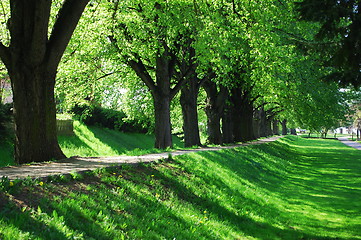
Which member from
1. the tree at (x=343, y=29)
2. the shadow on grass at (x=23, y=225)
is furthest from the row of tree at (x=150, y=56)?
the shadow on grass at (x=23, y=225)

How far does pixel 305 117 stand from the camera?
30641mm

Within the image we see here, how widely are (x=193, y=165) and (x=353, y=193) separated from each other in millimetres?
6450

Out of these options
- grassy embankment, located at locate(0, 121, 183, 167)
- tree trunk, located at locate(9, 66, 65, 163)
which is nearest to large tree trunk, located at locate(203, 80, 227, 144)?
grassy embankment, located at locate(0, 121, 183, 167)

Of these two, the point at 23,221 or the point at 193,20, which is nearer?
the point at 23,221

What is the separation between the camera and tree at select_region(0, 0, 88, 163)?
1016 centimetres

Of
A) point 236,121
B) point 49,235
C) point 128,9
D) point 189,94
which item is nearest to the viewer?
point 49,235

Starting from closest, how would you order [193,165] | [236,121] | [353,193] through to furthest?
[193,165] < [353,193] < [236,121]

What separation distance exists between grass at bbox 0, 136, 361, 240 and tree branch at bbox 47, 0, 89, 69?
150 inches

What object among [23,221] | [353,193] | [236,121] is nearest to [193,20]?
[353,193]

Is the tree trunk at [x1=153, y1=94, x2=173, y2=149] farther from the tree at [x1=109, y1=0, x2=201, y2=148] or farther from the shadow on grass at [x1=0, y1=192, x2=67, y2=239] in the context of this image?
the shadow on grass at [x1=0, y1=192, x2=67, y2=239]

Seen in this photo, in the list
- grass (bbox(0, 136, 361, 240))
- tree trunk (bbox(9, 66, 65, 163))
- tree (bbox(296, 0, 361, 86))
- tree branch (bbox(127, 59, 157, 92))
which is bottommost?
grass (bbox(0, 136, 361, 240))

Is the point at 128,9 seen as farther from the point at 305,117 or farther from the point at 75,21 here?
the point at 305,117

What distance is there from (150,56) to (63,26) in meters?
8.72

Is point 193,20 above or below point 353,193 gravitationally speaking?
above
